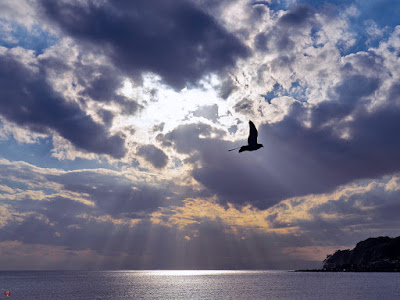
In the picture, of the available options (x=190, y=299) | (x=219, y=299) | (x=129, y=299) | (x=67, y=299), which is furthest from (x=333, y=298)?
(x=67, y=299)

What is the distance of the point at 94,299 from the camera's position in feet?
403

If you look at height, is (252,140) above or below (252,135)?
below

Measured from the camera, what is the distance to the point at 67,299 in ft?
411

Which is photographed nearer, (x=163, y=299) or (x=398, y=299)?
(x=398, y=299)

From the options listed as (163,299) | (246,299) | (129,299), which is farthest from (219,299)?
(129,299)

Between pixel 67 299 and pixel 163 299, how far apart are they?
34118 mm

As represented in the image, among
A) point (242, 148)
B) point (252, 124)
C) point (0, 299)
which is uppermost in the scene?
point (252, 124)

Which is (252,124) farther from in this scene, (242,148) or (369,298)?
(369,298)

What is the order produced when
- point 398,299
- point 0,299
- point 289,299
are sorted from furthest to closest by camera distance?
point 0,299
point 289,299
point 398,299

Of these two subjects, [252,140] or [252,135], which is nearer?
[252,135]

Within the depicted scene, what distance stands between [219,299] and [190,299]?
9839 millimetres

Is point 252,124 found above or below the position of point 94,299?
above

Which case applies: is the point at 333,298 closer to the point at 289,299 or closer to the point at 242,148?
the point at 289,299

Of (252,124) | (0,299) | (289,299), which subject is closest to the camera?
(252,124)
